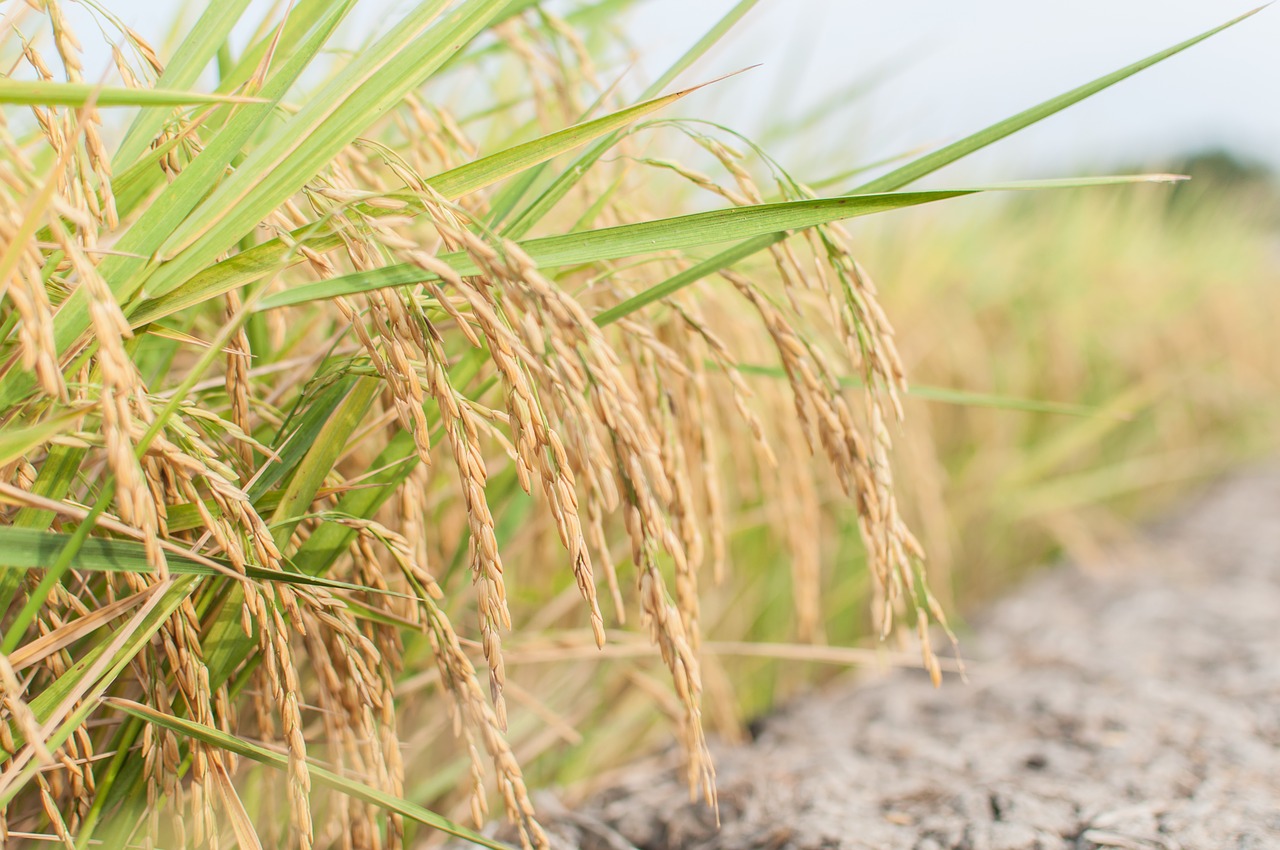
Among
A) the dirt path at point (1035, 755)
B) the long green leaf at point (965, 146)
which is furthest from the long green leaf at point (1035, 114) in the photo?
the dirt path at point (1035, 755)

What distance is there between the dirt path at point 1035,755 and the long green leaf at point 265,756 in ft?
1.95

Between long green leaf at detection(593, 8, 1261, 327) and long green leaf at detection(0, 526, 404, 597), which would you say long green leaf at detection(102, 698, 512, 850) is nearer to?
long green leaf at detection(0, 526, 404, 597)

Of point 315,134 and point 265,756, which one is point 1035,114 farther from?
point 265,756

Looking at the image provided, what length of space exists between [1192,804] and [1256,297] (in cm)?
566

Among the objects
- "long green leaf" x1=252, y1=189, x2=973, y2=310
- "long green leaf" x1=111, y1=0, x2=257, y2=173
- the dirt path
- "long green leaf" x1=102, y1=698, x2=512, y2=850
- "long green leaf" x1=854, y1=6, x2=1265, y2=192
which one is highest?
"long green leaf" x1=111, y1=0, x2=257, y2=173

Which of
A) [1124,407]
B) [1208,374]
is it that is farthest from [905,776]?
[1208,374]

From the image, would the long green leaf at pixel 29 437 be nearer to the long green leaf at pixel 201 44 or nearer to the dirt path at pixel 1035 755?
the long green leaf at pixel 201 44

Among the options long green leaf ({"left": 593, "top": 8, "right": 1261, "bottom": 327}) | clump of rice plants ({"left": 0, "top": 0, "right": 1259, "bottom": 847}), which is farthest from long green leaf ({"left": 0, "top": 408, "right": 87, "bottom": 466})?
long green leaf ({"left": 593, "top": 8, "right": 1261, "bottom": 327})

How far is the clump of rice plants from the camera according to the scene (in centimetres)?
66

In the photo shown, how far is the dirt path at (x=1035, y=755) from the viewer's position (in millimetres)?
1200

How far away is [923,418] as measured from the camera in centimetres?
270

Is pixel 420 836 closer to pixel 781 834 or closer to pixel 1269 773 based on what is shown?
pixel 781 834

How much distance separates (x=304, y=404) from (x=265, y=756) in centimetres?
32

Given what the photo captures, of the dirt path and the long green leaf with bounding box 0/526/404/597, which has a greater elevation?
the long green leaf with bounding box 0/526/404/597
